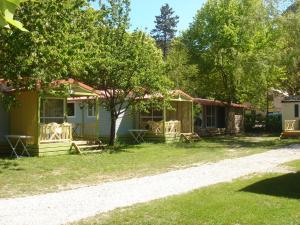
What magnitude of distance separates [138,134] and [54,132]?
8407mm

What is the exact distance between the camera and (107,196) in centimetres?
968

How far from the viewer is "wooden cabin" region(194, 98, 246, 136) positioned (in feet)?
112

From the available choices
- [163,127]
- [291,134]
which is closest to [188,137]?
[163,127]

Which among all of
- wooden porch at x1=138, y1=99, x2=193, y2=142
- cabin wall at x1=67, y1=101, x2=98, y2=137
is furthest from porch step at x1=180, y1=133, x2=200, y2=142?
cabin wall at x1=67, y1=101, x2=98, y2=137

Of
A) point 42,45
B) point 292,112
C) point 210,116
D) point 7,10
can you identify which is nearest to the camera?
point 7,10

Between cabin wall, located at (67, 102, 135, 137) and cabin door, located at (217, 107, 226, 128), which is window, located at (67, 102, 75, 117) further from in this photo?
cabin door, located at (217, 107, 226, 128)

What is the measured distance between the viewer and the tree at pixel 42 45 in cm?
Answer: 1423

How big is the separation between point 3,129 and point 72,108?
314 inches

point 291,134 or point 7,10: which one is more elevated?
point 7,10

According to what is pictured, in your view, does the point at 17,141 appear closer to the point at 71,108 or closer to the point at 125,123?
the point at 71,108

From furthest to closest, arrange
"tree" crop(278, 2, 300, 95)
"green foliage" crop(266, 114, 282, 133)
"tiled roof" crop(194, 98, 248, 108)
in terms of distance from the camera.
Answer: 1. "green foliage" crop(266, 114, 282, 133)
2. "tiled roof" crop(194, 98, 248, 108)
3. "tree" crop(278, 2, 300, 95)

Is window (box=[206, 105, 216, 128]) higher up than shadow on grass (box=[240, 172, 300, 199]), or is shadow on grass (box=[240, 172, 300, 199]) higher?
window (box=[206, 105, 216, 128])

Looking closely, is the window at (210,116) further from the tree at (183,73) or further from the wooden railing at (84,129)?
the wooden railing at (84,129)

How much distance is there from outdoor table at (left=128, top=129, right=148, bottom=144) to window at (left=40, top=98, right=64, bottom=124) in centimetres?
676
